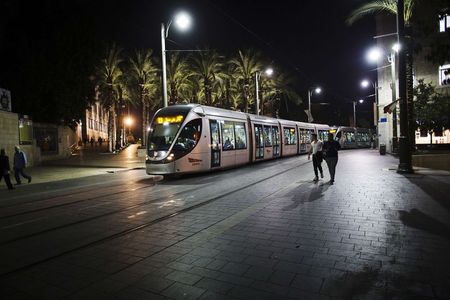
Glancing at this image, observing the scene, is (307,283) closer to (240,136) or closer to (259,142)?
(240,136)

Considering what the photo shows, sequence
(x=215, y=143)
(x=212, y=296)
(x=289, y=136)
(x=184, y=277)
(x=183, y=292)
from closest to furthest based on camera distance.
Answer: (x=212, y=296) < (x=183, y=292) < (x=184, y=277) < (x=215, y=143) < (x=289, y=136)

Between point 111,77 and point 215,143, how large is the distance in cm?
2573

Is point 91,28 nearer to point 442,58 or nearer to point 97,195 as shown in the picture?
point 97,195

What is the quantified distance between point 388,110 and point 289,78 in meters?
27.3

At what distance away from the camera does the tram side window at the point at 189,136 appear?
585 inches

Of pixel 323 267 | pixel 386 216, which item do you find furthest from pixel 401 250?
pixel 386 216

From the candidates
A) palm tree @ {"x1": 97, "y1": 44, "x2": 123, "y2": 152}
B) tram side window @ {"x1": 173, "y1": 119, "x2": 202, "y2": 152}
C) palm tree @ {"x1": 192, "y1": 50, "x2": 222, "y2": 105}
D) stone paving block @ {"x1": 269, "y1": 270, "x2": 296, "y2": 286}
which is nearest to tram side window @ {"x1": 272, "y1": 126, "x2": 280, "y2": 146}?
tram side window @ {"x1": 173, "y1": 119, "x2": 202, "y2": 152}

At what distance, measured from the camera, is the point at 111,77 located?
38.2 metres

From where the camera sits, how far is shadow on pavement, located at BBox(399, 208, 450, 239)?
6.25 m

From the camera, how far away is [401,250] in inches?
210

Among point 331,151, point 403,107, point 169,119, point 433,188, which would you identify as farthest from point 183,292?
point 403,107

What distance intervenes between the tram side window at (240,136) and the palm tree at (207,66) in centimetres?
1980

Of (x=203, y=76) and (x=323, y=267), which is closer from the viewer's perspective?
(x=323, y=267)

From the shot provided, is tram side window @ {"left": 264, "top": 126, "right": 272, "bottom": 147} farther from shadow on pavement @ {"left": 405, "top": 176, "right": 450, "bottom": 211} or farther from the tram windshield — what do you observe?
shadow on pavement @ {"left": 405, "top": 176, "right": 450, "bottom": 211}
